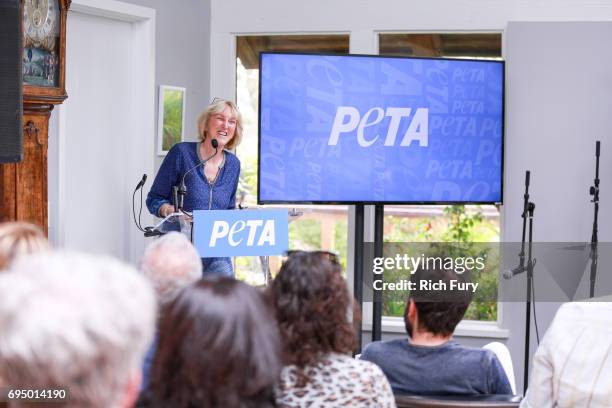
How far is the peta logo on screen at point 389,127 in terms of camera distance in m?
4.84

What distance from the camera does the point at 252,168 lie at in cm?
573

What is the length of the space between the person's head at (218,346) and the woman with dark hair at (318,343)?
48cm

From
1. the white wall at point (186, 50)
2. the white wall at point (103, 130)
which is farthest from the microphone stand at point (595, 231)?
the white wall at point (103, 130)

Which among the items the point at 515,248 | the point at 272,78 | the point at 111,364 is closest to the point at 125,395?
the point at 111,364

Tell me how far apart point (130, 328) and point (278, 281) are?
3.22 feet

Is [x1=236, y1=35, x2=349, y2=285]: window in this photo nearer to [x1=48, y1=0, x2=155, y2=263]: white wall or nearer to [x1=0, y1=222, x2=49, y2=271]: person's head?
[x1=48, y1=0, x2=155, y2=263]: white wall

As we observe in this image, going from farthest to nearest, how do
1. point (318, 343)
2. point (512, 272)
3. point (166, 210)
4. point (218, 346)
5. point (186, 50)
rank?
point (186, 50) → point (512, 272) → point (166, 210) → point (318, 343) → point (218, 346)

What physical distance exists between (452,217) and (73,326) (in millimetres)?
4572

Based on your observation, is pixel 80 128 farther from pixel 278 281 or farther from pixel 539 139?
pixel 278 281

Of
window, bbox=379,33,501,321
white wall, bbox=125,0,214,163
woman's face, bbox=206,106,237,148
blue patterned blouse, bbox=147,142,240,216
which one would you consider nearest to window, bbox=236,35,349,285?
white wall, bbox=125,0,214,163

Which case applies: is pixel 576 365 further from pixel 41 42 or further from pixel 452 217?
pixel 452 217

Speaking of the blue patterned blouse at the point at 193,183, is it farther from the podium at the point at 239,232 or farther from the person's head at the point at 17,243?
the person's head at the point at 17,243

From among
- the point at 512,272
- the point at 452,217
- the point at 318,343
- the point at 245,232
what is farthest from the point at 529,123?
the point at 318,343

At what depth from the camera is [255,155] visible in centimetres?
Answer: 573
